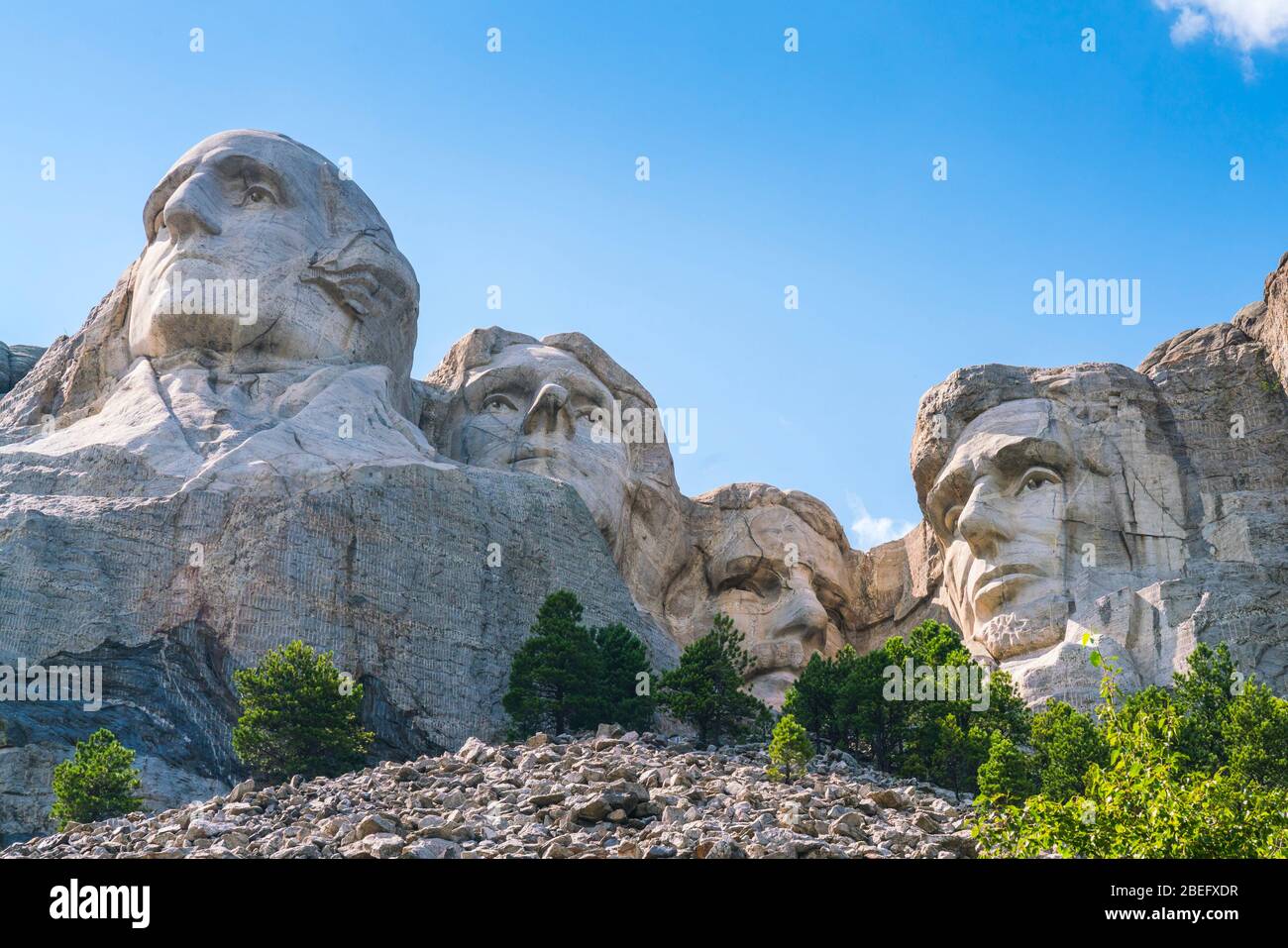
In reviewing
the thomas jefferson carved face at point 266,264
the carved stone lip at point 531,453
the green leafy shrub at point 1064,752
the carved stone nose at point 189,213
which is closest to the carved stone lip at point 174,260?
the thomas jefferson carved face at point 266,264

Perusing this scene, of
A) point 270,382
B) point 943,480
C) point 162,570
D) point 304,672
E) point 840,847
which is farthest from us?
point 943,480

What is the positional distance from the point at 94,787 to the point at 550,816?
557cm

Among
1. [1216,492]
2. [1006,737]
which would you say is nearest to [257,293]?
[1006,737]

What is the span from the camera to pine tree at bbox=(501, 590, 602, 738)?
2528cm

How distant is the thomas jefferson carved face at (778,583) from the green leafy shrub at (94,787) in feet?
53.9

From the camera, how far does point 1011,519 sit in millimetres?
34594

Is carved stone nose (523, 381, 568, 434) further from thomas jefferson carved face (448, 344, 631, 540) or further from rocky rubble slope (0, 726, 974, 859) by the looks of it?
rocky rubble slope (0, 726, 974, 859)

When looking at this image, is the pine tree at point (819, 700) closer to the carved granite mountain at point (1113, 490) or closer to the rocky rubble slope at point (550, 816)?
the rocky rubble slope at point (550, 816)

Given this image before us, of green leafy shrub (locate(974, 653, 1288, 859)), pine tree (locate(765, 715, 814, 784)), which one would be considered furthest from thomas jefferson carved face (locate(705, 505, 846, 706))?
green leafy shrub (locate(974, 653, 1288, 859))

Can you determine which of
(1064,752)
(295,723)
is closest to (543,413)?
(295,723)

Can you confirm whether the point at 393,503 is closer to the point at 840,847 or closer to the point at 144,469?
the point at 144,469

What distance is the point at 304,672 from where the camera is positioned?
24156mm

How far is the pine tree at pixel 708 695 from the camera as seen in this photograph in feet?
84.0

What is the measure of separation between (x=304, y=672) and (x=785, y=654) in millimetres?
14273
